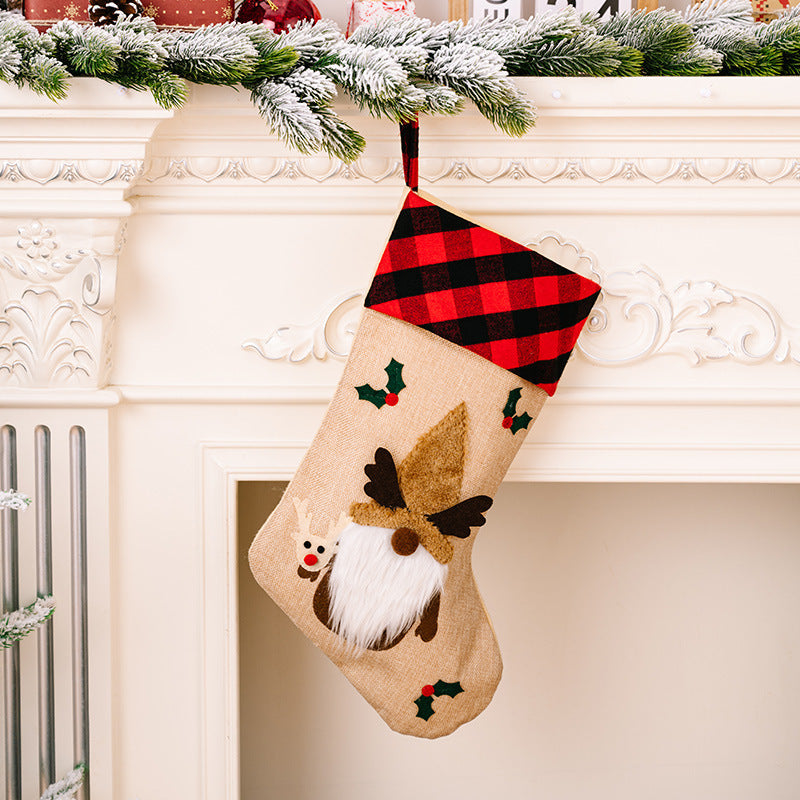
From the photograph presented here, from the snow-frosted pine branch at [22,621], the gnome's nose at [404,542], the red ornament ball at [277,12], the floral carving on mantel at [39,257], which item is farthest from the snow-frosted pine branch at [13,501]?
the red ornament ball at [277,12]

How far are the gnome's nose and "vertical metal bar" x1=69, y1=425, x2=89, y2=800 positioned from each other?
40cm

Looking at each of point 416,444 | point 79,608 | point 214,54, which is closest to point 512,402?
point 416,444

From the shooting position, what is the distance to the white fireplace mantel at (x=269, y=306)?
0.87 m

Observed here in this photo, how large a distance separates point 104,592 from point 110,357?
Answer: 30 cm

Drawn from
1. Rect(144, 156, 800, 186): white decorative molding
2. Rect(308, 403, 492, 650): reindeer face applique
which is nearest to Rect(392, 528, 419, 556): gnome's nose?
Rect(308, 403, 492, 650): reindeer face applique

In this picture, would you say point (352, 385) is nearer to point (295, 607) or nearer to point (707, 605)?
point (295, 607)

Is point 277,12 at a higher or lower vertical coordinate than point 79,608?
higher

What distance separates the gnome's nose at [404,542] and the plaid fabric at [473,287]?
0.74 feet

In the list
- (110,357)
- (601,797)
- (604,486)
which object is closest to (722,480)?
(604,486)

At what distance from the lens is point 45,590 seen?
93 cm

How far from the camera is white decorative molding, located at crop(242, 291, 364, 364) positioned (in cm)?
93

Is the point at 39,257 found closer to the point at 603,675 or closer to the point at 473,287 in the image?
the point at 473,287

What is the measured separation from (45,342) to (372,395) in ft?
1.34

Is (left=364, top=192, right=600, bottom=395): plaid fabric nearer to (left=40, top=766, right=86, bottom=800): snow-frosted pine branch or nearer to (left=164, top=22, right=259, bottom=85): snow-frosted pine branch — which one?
(left=164, top=22, right=259, bottom=85): snow-frosted pine branch
